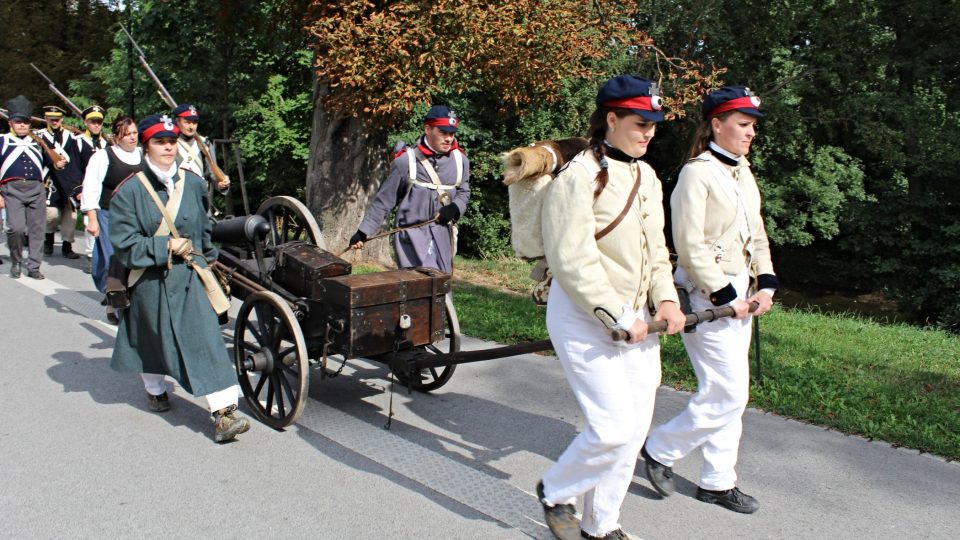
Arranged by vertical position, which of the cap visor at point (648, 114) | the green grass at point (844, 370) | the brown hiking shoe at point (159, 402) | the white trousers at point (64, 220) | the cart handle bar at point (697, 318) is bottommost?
the white trousers at point (64, 220)

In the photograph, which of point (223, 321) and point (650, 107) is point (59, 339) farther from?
point (650, 107)

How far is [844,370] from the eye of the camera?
644cm

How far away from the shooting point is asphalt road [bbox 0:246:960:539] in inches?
154

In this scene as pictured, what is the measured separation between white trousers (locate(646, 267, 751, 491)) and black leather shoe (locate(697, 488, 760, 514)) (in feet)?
0.10

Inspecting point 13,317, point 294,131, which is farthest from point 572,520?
point 294,131

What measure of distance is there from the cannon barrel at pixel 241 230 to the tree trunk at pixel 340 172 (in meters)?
5.74

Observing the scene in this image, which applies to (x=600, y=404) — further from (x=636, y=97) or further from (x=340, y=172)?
(x=340, y=172)

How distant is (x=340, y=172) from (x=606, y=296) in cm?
931

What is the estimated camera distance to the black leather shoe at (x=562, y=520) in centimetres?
362

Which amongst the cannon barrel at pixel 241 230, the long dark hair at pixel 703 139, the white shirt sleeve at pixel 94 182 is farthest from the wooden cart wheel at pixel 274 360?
the white shirt sleeve at pixel 94 182

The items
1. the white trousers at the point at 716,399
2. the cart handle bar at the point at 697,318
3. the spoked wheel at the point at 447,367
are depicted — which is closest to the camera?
the cart handle bar at the point at 697,318

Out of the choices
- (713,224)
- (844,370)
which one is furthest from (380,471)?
(844,370)

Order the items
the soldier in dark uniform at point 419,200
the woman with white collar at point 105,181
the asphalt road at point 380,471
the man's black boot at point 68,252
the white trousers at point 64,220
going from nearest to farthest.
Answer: the asphalt road at point 380,471, the soldier in dark uniform at point 419,200, the woman with white collar at point 105,181, the man's black boot at point 68,252, the white trousers at point 64,220

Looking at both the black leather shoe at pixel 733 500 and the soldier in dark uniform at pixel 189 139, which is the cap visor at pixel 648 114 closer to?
the black leather shoe at pixel 733 500
